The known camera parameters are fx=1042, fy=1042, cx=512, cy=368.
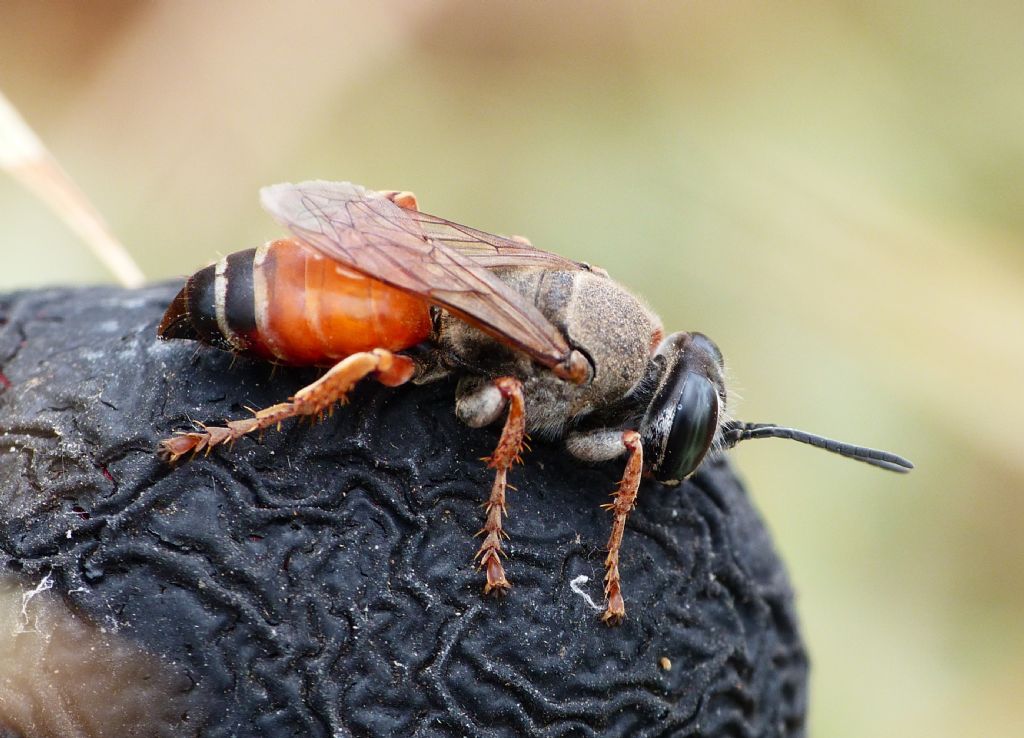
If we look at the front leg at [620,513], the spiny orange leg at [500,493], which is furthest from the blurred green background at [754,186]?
the spiny orange leg at [500,493]

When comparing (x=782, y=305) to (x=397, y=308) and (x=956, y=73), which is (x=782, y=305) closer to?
(x=956, y=73)

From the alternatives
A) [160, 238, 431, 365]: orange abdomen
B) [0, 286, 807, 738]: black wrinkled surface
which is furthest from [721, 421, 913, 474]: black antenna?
[160, 238, 431, 365]: orange abdomen

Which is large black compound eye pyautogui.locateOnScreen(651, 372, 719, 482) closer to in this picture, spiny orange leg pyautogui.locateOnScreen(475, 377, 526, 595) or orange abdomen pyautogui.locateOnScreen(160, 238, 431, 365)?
spiny orange leg pyautogui.locateOnScreen(475, 377, 526, 595)

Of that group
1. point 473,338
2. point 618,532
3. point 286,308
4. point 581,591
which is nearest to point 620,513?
point 618,532

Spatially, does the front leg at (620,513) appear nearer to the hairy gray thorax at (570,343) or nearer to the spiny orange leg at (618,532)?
the spiny orange leg at (618,532)

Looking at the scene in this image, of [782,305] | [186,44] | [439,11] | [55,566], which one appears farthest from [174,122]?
[55,566]

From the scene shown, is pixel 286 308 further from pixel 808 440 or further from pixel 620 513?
pixel 808 440
